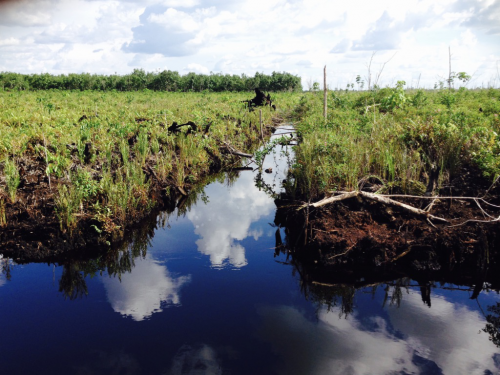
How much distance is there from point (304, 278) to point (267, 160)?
8.26 meters

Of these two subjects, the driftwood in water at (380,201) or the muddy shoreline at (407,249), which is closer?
the muddy shoreline at (407,249)

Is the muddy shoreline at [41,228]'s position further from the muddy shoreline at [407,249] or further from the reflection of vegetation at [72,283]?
the muddy shoreline at [407,249]

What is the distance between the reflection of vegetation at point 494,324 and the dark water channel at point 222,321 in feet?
0.07

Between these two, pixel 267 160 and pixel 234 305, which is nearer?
pixel 234 305

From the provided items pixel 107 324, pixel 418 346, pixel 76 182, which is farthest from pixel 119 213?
pixel 418 346

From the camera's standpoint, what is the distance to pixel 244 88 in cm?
5259

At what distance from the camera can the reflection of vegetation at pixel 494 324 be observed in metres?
4.13

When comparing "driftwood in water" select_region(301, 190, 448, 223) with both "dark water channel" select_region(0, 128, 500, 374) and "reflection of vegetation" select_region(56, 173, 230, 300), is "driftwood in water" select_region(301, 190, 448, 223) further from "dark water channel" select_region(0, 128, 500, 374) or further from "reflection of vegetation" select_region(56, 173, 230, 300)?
"reflection of vegetation" select_region(56, 173, 230, 300)

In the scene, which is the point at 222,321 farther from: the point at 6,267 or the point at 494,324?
the point at 6,267

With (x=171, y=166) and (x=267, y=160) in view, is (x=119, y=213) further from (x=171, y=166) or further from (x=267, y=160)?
(x=267, y=160)

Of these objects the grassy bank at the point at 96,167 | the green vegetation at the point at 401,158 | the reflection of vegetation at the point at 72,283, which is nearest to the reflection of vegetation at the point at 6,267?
the grassy bank at the point at 96,167

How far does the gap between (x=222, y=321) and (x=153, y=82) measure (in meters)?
49.7

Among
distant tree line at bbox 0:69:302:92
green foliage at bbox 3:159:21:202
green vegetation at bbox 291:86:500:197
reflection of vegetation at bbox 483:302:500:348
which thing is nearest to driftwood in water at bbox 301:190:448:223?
green vegetation at bbox 291:86:500:197

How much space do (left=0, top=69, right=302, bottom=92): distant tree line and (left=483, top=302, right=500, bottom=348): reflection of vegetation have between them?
4171cm
